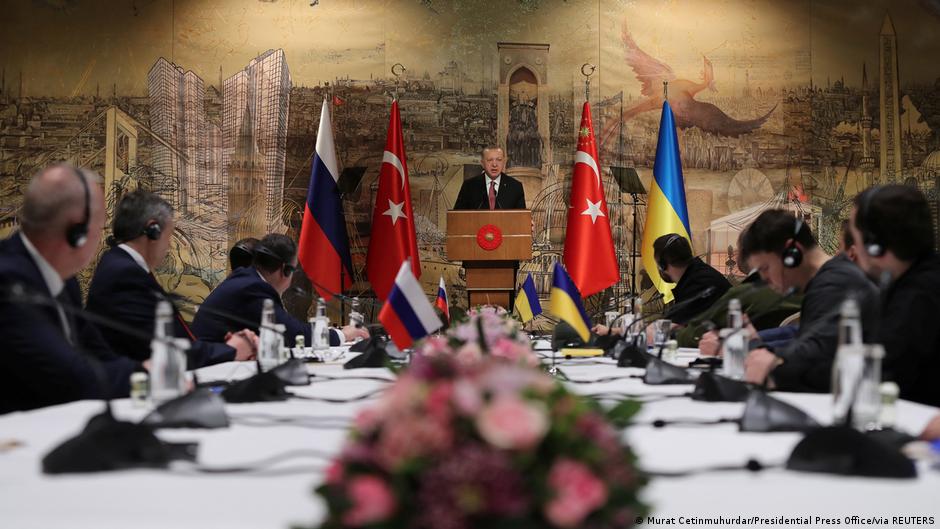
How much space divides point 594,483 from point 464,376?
21 cm

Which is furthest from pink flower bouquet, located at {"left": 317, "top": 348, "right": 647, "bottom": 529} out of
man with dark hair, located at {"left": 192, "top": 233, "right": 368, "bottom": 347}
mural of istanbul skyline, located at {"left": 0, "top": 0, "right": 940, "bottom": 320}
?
mural of istanbul skyline, located at {"left": 0, "top": 0, "right": 940, "bottom": 320}

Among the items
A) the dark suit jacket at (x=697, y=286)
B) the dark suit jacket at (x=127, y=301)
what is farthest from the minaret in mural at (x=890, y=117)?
the dark suit jacket at (x=127, y=301)

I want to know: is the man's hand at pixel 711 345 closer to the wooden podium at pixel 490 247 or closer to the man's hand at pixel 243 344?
the man's hand at pixel 243 344

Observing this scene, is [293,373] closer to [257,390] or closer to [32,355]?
[257,390]

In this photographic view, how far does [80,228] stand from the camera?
2.79m

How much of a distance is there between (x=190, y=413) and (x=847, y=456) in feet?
4.72

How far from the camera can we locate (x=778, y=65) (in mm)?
9984

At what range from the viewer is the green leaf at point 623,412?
1.33 meters

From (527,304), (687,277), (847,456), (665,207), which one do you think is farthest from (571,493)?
(665,207)

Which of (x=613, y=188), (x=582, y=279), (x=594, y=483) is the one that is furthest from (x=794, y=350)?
(x=613, y=188)

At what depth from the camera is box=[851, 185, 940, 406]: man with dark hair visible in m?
2.76

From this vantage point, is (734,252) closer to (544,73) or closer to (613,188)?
(613,188)

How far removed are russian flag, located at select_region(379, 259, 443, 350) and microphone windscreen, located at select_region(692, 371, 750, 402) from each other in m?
1.01

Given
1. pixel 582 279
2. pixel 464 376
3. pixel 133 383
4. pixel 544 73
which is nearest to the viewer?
pixel 464 376
